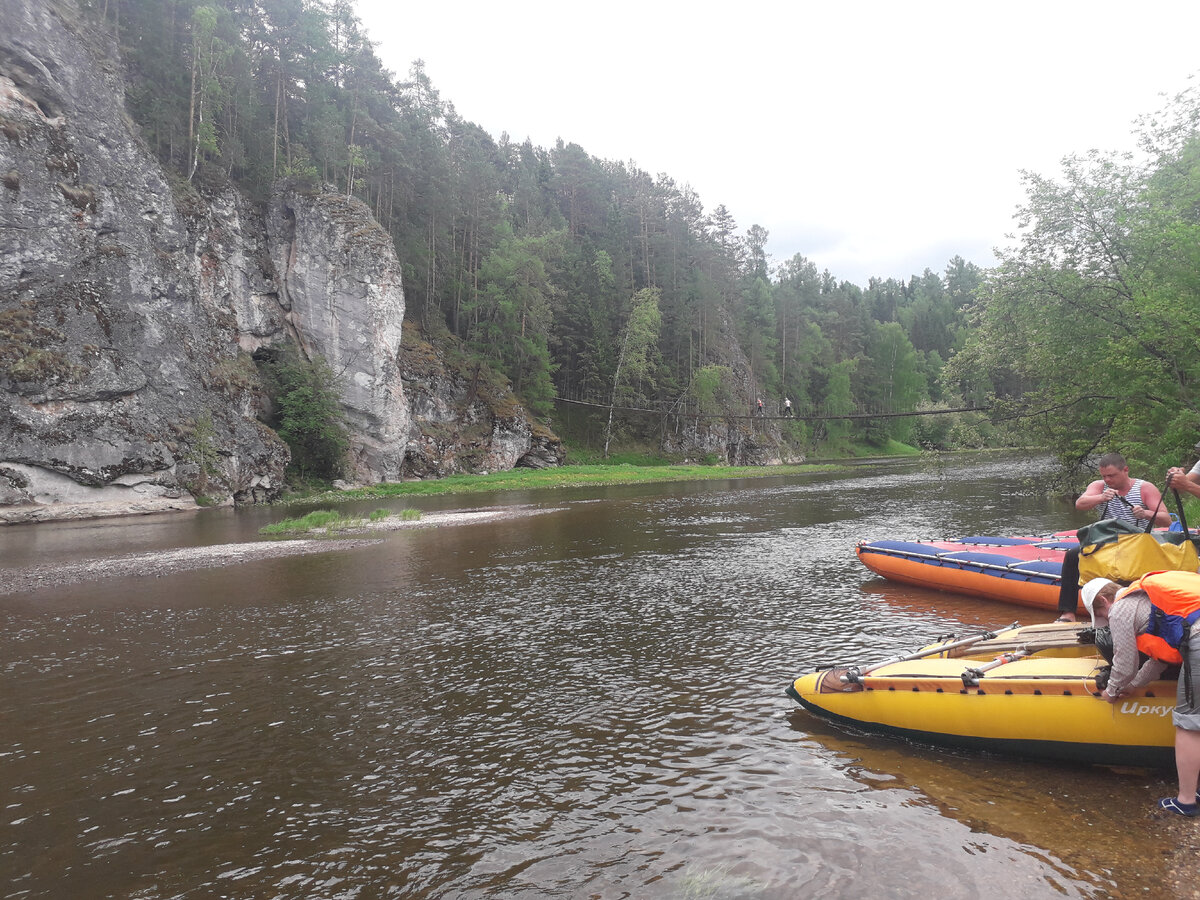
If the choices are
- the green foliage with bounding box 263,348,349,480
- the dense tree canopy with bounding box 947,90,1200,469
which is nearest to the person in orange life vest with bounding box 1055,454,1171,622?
the dense tree canopy with bounding box 947,90,1200,469

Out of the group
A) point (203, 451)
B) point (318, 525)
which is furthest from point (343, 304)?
point (318, 525)

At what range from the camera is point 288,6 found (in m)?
51.7

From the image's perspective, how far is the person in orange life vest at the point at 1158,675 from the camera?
15.7ft

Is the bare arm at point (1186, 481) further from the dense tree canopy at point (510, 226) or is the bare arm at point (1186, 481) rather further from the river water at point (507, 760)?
the dense tree canopy at point (510, 226)

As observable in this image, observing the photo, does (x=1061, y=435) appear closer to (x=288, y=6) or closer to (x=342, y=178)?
(x=342, y=178)

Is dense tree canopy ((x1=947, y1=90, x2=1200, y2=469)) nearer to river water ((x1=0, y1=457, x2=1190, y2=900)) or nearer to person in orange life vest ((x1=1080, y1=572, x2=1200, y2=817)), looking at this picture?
river water ((x1=0, y1=457, x2=1190, y2=900))

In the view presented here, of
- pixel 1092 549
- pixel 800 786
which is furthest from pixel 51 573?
pixel 1092 549

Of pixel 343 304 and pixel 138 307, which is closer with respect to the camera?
pixel 138 307

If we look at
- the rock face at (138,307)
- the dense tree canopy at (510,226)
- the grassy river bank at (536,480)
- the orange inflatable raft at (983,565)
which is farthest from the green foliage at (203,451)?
the orange inflatable raft at (983,565)

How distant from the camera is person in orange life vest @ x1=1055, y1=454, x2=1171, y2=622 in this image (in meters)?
6.85

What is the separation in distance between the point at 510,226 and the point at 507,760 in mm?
60490

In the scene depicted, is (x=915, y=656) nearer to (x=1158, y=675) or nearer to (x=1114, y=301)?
(x=1158, y=675)

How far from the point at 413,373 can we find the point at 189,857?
160ft

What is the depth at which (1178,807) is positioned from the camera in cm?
483
